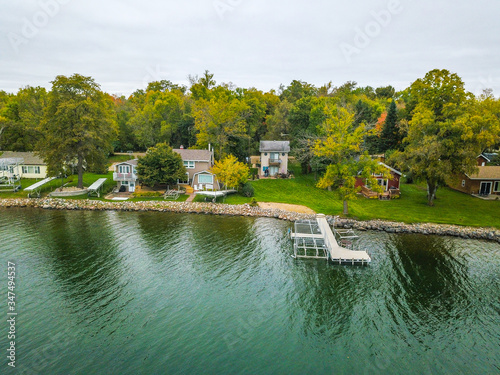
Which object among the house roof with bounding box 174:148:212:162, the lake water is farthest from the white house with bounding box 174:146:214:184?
the lake water

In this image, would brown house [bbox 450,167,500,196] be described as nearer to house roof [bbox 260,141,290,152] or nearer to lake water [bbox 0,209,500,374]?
lake water [bbox 0,209,500,374]

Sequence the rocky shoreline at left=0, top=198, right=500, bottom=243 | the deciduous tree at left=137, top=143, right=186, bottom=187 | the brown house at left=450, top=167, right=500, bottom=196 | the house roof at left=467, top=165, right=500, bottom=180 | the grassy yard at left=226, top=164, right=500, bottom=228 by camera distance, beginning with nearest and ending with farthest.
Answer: the rocky shoreline at left=0, top=198, right=500, bottom=243
the grassy yard at left=226, top=164, right=500, bottom=228
the deciduous tree at left=137, top=143, right=186, bottom=187
the house roof at left=467, top=165, right=500, bottom=180
the brown house at left=450, top=167, right=500, bottom=196

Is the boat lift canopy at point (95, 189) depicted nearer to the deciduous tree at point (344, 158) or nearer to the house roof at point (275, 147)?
the house roof at point (275, 147)

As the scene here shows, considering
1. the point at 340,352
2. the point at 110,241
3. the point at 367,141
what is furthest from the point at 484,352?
the point at 367,141

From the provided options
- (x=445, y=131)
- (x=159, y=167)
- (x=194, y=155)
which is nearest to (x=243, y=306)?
(x=159, y=167)

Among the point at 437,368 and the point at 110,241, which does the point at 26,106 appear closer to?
the point at 110,241

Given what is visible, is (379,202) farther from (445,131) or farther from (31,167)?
(31,167)
